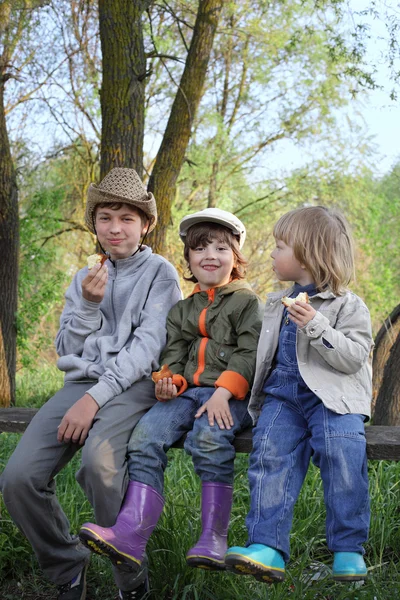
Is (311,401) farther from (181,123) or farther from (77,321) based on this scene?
(181,123)

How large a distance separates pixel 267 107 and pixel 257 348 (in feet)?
50.7

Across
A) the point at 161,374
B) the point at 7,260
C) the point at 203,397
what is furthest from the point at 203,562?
the point at 7,260

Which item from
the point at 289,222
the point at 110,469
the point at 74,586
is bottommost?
the point at 74,586

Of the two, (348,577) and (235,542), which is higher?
(348,577)

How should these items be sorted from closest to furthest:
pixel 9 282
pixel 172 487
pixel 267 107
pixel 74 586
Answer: pixel 74 586, pixel 172 487, pixel 9 282, pixel 267 107

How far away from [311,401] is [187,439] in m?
0.51

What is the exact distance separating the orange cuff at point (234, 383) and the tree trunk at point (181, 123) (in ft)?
13.0

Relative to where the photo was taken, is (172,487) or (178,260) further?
(178,260)

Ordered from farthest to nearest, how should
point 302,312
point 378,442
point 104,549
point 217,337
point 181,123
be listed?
point 181,123
point 217,337
point 378,442
point 302,312
point 104,549

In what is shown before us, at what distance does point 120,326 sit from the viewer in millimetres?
3150

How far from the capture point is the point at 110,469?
8.71ft

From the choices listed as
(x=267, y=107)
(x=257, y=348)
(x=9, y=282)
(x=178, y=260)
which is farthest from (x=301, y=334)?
(x=267, y=107)

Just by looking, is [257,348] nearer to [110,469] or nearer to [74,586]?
[110,469]

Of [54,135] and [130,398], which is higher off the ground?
[54,135]
